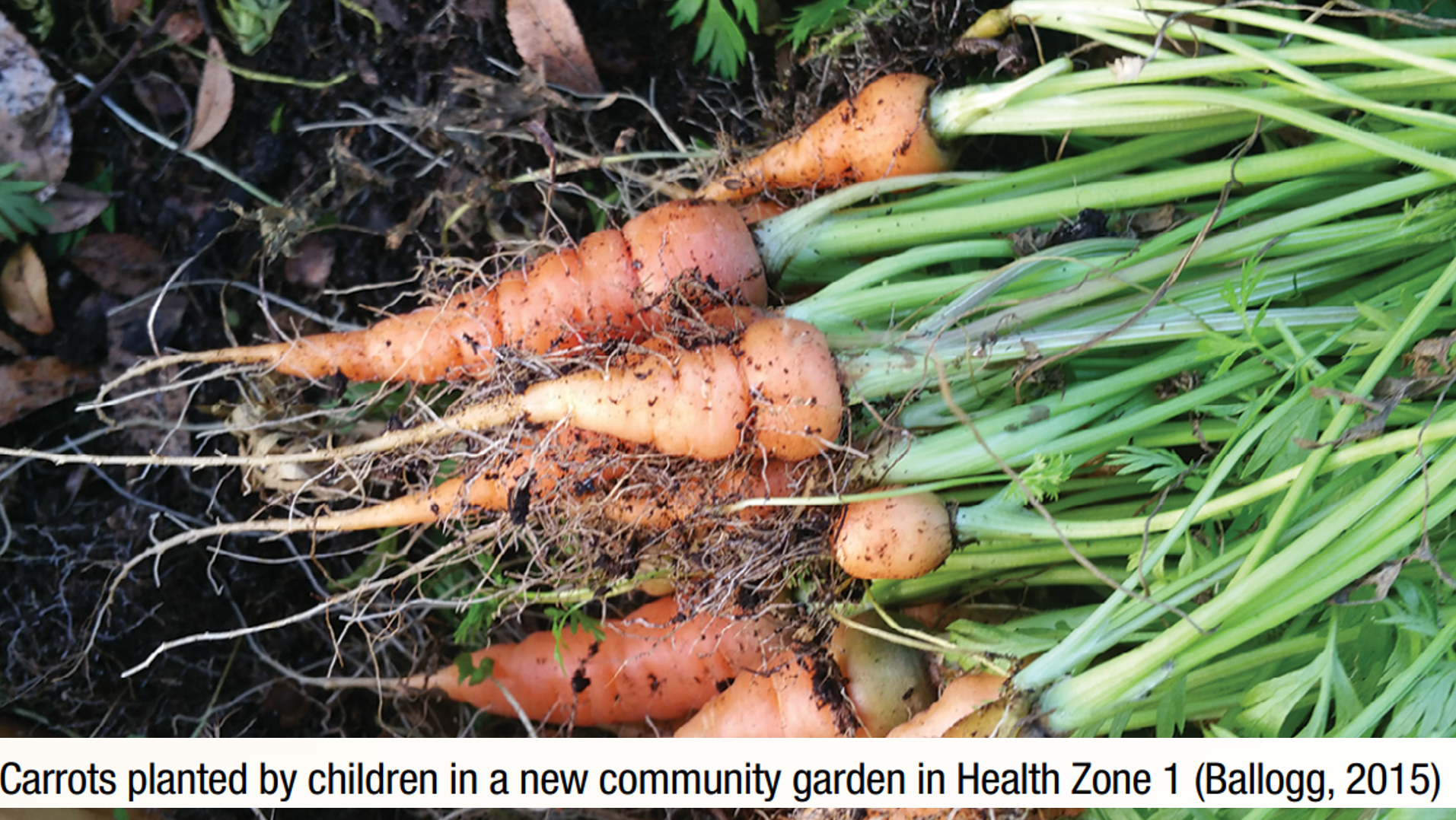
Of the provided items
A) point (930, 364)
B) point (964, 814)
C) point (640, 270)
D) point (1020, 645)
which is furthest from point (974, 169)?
point (964, 814)

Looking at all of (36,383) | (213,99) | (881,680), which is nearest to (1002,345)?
(881,680)

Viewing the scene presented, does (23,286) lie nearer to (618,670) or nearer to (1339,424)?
(618,670)

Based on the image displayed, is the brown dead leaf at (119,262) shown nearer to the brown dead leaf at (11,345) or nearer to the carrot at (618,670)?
the brown dead leaf at (11,345)

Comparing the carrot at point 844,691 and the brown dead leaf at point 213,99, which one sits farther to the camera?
the brown dead leaf at point 213,99

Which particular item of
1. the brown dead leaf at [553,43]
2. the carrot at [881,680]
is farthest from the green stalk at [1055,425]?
the brown dead leaf at [553,43]

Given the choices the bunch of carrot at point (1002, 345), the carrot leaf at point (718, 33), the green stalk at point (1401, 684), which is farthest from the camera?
the carrot leaf at point (718, 33)

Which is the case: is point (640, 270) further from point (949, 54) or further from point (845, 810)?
point (845, 810)

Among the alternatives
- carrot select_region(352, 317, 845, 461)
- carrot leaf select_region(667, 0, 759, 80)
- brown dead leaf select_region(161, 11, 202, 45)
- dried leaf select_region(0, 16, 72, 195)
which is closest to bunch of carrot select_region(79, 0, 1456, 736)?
carrot select_region(352, 317, 845, 461)
